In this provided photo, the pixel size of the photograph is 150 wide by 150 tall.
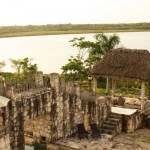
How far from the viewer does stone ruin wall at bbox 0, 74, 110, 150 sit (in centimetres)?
1160

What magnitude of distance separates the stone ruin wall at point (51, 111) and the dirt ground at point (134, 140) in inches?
55.9

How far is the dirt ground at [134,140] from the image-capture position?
14.7m

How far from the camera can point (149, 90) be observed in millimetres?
23281

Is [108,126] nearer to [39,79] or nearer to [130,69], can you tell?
[130,69]

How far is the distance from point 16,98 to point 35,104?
1.25 metres

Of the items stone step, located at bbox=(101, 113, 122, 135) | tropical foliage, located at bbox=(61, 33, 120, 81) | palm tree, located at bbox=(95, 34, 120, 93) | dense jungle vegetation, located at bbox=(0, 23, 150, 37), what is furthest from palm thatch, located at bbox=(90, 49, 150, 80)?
dense jungle vegetation, located at bbox=(0, 23, 150, 37)

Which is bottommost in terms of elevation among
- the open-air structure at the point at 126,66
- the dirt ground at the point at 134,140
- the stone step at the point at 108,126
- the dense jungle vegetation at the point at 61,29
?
the dirt ground at the point at 134,140

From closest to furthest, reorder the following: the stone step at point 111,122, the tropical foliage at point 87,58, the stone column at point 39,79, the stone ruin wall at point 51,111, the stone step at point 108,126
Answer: the stone ruin wall at point 51,111, the stone column at point 39,79, the stone step at point 108,126, the stone step at point 111,122, the tropical foliage at point 87,58

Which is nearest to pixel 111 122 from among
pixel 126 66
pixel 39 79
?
pixel 126 66

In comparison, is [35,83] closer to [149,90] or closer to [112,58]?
[112,58]

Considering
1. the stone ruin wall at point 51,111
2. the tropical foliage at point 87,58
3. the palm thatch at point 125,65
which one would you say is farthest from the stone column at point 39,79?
the tropical foliage at point 87,58

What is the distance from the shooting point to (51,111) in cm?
1377

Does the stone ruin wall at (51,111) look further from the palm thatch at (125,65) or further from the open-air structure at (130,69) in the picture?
the palm thatch at (125,65)

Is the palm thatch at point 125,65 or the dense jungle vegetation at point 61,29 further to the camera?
the dense jungle vegetation at point 61,29
